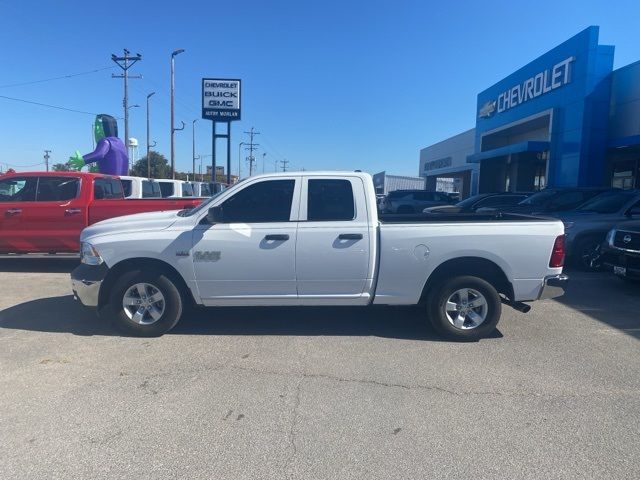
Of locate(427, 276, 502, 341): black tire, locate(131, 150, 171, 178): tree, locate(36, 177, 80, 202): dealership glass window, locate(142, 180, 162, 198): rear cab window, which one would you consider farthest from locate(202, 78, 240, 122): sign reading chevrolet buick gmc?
locate(131, 150, 171, 178): tree

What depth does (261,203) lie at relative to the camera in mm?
5434

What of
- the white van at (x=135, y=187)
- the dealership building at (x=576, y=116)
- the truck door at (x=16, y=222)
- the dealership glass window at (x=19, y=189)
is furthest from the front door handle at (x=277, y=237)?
the dealership building at (x=576, y=116)

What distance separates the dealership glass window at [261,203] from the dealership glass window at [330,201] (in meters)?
0.24

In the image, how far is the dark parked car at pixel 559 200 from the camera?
1177 centimetres

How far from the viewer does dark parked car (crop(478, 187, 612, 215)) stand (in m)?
11.8

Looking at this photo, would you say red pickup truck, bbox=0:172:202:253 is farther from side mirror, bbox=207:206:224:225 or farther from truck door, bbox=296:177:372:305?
truck door, bbox=296:177:372:305

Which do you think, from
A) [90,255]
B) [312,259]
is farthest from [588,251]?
[90,255]

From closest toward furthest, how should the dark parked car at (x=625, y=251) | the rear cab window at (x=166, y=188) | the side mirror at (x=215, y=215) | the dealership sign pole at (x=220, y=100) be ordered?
1. the side mirror at (x=215, y=215)
2. the dark parked car at (x=625, y=251)
3. the rear cab window at (x=166, y=188)
4. the dealership sign pole at (x=220, y=100)

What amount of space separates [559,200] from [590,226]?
2.45m

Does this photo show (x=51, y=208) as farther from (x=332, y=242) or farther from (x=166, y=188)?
(x=166, y=188)

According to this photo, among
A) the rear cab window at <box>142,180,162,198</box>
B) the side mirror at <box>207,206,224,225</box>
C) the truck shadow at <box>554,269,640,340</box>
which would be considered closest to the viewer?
the side mirror at <box>207,206,224,225</box>

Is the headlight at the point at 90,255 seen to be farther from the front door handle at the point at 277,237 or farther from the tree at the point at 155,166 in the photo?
the tree at the point at 155,166

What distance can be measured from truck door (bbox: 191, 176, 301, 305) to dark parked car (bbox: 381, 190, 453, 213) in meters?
18.7

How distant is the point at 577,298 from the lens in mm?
7680
